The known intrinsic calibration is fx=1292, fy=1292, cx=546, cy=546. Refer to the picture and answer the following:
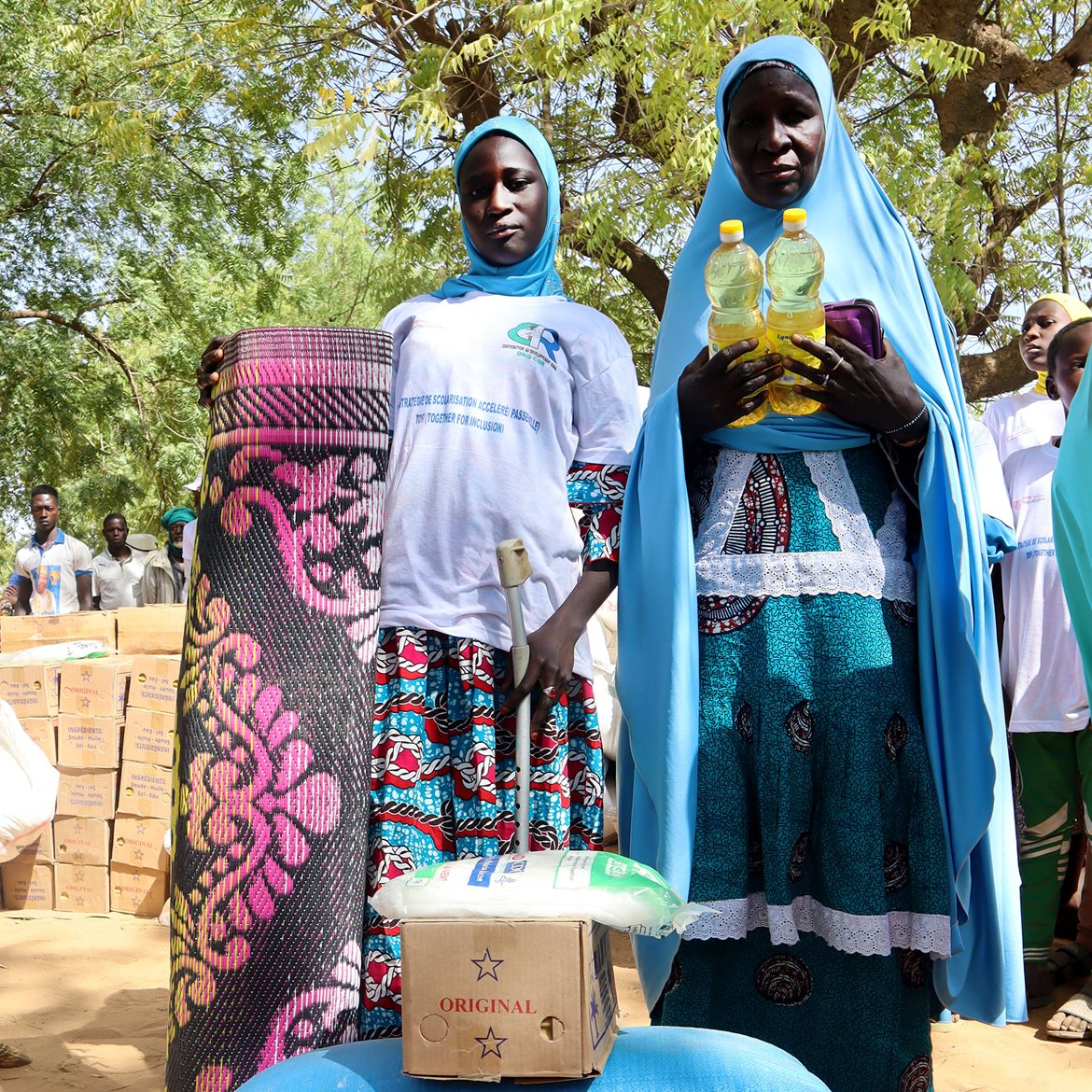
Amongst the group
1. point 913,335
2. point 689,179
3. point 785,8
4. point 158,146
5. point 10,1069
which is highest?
point 158,146

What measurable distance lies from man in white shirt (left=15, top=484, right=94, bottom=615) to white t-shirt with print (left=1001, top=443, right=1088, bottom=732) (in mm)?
9451

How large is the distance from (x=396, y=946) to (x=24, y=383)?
1341cm

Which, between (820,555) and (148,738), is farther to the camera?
(148,738)

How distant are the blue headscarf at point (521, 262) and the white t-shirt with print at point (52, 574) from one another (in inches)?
391

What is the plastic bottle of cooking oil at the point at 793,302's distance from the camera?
2.23 metres

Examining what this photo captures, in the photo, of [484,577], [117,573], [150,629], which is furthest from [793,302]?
[117,573]

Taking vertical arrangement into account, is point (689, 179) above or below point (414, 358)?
above

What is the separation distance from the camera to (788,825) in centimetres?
228

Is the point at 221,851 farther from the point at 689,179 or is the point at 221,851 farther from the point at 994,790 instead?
the point at 689,179

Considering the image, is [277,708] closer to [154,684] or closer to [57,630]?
[154,684]

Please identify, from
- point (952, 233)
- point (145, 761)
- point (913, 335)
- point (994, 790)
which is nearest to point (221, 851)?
point (994, 790)

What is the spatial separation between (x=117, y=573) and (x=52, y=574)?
1374 millimetres

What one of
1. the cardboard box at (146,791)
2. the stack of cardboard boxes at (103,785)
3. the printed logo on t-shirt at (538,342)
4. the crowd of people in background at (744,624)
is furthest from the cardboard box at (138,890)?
the printed logo on t-shirt at (538,342)

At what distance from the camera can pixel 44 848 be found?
577 centimetres
